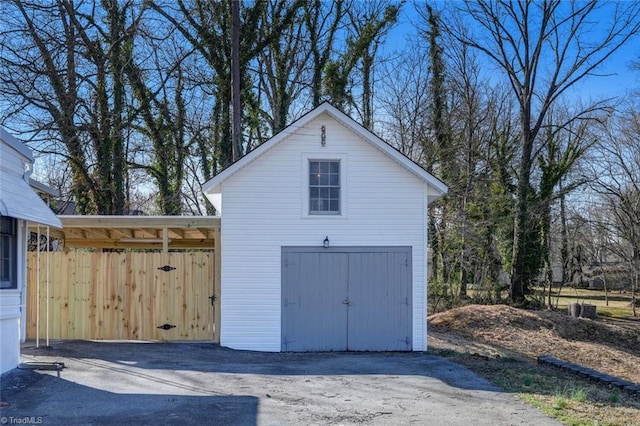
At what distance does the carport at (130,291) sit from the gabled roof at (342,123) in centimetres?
98

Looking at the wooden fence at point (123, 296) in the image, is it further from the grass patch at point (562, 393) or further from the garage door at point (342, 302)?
the grass patch at point (562, 393)

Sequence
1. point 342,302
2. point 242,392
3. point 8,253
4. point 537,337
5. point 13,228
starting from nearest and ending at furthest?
point 242,392 → point 8,253 → point 13,228 → point 342,302 → point 537,337

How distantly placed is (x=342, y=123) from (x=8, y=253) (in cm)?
690

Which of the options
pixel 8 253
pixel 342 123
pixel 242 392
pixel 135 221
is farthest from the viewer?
pixel 342 123

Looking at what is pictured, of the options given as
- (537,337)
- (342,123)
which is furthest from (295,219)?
(537,337)

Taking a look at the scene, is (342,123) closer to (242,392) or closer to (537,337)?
(242,392)

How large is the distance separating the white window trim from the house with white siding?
0.02 m

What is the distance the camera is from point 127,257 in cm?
1209

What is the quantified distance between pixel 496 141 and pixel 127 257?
1867 cm

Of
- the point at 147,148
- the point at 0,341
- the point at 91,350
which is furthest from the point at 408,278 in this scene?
the point at 147,148

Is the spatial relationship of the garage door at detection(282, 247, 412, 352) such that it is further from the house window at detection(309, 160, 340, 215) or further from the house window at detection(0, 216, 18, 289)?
the house window at detection(0, 216, 18, 289)

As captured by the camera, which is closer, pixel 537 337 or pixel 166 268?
pixel 166 268

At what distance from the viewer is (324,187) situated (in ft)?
40.4

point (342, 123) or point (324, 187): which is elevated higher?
point (342, 123)
